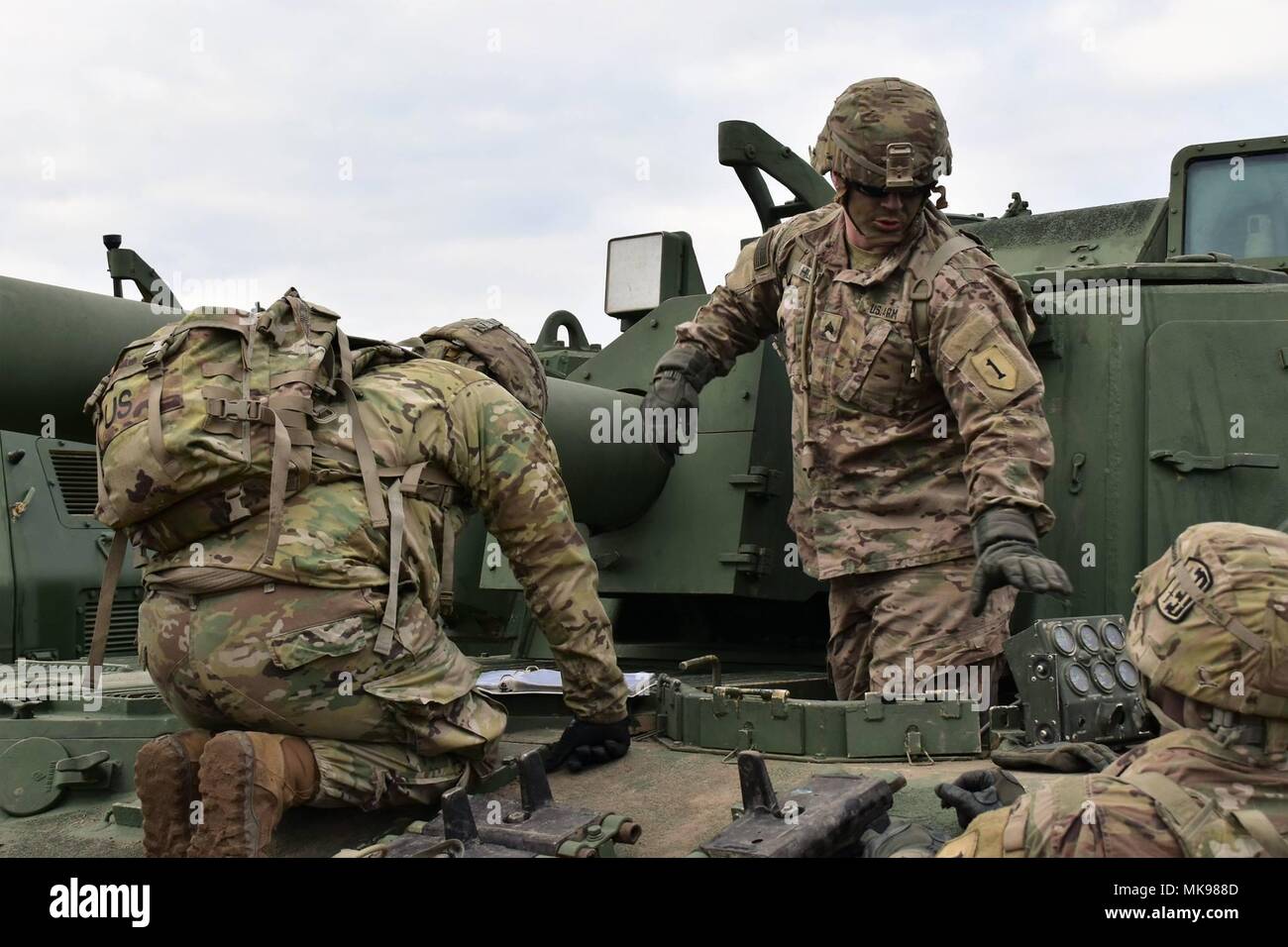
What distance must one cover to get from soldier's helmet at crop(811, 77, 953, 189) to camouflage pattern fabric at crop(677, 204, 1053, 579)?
0.67 feet

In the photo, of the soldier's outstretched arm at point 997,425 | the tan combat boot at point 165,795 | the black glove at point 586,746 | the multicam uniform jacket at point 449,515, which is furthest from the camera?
the black glove at point 586,746

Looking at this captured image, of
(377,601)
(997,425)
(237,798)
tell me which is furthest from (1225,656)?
(237,798)

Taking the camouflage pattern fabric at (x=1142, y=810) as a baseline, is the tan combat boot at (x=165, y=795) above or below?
below

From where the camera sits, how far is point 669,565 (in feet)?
16.4

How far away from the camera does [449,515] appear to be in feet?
12.3

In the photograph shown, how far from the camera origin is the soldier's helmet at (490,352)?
4.11 m

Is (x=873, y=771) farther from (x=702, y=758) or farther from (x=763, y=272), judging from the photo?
(x=763, y=272)

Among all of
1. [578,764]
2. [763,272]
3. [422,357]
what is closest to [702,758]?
[578,764]

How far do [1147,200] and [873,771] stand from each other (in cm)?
358

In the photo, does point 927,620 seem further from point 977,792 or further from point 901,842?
point 901,842

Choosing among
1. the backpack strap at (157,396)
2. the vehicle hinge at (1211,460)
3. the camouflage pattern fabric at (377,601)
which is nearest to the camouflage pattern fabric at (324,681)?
the camouflage pattern fabric at (377,601)

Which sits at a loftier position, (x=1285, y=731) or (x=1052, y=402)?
(x=1052, y=402)

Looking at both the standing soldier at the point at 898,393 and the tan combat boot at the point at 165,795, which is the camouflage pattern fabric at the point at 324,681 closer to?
the tan combat boot at the point at 165,795

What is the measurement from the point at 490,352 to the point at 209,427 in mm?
971
